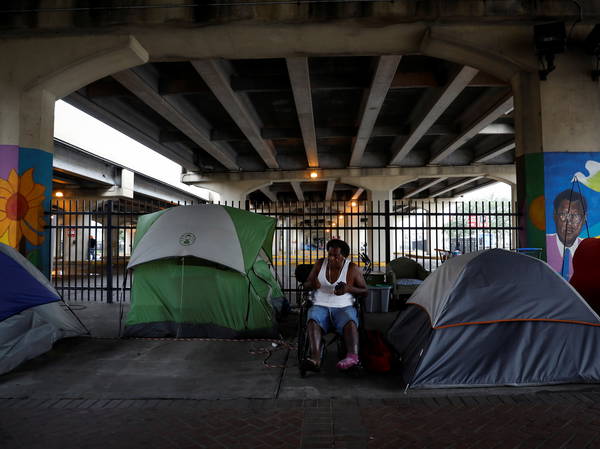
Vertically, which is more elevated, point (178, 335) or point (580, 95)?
point (580, 95)

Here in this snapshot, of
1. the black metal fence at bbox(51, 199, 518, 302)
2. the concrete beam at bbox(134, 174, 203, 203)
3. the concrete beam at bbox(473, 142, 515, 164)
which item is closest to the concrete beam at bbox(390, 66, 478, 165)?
the black metal fence at bbox(51, 199, 518, 302)

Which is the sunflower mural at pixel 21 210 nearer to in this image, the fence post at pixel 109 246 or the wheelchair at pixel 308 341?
the fence post at pixel 109 246

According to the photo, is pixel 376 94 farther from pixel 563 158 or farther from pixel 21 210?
pixel 21 210

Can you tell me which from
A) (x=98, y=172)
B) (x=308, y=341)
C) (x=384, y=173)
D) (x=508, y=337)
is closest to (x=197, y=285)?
(x=308, y=341)

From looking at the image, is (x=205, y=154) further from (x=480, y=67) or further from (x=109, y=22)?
(x=480, y=67)

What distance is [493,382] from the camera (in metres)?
4.09

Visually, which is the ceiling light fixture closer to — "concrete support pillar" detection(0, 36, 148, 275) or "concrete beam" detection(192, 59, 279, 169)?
"concrete beam" detection(192, 59, 279, 169)

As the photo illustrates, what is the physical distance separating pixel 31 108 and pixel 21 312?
4936mm

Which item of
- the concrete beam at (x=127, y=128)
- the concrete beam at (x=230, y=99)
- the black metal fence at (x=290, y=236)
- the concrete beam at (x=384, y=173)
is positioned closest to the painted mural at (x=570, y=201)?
the black metal fence at (x=290, y=236)

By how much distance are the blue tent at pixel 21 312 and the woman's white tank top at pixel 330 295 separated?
10.6 ft

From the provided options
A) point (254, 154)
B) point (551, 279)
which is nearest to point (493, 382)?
point (551, 279)

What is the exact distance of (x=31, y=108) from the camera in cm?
801

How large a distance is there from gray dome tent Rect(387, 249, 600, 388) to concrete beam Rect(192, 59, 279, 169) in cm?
773

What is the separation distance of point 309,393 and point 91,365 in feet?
9.23
